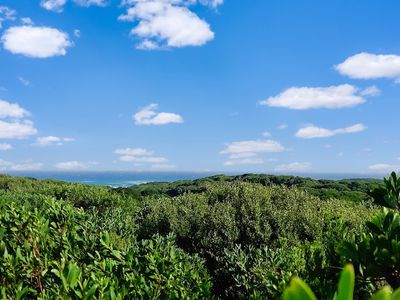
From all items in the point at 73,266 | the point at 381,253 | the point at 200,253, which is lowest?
the point at 200,253

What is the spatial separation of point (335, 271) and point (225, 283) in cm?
540

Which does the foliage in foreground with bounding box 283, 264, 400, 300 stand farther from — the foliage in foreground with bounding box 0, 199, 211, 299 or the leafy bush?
the foliage in foreground with bounding box 0, 199, 211, 299

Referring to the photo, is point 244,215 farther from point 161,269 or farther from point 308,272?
point 161,269

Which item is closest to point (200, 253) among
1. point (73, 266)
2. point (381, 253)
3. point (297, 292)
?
point (73, 266)

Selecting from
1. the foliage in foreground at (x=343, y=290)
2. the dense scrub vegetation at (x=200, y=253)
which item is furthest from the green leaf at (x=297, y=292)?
the dense scrub vegetation at (x=200, y=253)

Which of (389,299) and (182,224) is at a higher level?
(389,299)

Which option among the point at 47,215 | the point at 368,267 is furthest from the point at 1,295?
the point at 368,267

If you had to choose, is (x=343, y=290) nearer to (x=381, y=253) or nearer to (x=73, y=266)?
(x=381, y=253)

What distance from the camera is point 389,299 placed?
73cm

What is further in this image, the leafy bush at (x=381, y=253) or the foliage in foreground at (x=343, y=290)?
the leafy bush at (x=381, y=253)

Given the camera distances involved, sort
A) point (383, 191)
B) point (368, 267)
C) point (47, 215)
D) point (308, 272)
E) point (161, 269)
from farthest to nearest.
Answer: point (47, 215) < point (308, 272) < point (161, 269) < point (383, 191) < point (368, 267)

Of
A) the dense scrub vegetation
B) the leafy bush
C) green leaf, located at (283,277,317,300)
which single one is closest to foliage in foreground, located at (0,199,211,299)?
the dense scrub vegetation

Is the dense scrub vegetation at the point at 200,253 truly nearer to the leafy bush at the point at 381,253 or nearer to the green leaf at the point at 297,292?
the leafy bush at the point at 381,253

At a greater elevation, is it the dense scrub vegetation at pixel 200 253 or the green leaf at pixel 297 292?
the green leaf at pixel 297 292
